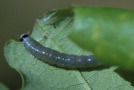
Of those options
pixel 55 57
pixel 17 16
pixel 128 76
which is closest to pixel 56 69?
pixel 55 57

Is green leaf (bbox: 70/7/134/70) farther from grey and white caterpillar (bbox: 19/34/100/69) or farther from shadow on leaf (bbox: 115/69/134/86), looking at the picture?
grey and white caterpillar (bbox: 19/34/100/69)

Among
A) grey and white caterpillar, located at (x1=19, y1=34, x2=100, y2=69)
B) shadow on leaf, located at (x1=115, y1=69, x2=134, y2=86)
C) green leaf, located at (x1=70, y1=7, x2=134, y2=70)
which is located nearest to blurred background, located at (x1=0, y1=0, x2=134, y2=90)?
grey and white caterpillar, located at (x1=19, y1=34, x2=100, y2=69)

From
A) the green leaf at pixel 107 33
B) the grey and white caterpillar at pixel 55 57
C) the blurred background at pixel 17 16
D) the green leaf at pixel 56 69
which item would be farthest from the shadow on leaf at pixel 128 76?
the blurred background at pixel 17 16

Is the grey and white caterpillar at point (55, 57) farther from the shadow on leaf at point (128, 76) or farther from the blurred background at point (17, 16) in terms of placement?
the blurred background at point (17, 16)

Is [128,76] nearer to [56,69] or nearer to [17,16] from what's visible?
[56,69]

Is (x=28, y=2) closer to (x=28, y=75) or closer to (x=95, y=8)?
(x=28, y=75)

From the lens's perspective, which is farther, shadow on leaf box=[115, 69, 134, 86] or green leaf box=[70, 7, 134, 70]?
shadow on leaf box=[115, 69, 134, 86]
